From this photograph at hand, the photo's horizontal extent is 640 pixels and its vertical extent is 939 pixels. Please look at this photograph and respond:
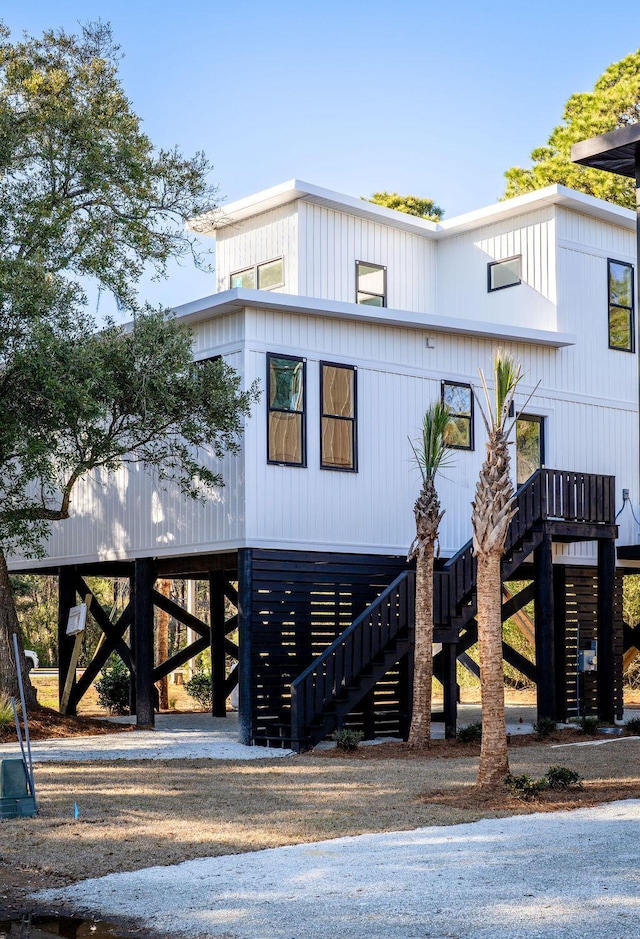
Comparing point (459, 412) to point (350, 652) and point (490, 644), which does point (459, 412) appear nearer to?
point (350, 652)

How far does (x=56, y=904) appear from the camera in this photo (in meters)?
7.98

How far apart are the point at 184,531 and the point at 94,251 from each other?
450 cm

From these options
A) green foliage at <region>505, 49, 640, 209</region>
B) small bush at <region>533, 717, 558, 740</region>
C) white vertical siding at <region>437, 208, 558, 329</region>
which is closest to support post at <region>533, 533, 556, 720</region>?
small bush at <region>533, 717, 558, 740</region>

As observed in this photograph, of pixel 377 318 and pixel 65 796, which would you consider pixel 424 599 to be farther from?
pixel 65 796

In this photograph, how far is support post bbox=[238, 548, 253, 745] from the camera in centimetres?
1792

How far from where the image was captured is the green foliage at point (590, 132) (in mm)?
36062

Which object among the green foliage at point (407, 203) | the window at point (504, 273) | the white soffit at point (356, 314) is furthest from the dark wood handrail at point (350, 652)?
the green foliage at point (407, 203)

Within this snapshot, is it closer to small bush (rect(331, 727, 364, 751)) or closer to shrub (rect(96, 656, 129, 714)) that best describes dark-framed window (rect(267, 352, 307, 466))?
small bush (rect(331, 727, 364, 751))

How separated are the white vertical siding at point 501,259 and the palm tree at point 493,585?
33.7 ft

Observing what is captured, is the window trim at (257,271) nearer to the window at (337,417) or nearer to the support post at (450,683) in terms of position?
the window at (337,417)

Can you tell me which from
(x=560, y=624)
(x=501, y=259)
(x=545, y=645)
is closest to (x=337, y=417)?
(x=545, y=645)

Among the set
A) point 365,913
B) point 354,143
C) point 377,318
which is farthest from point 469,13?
point 365,913

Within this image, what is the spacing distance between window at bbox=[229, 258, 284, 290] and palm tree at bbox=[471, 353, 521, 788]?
36.1ft

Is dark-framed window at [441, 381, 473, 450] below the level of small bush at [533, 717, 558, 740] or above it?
above
